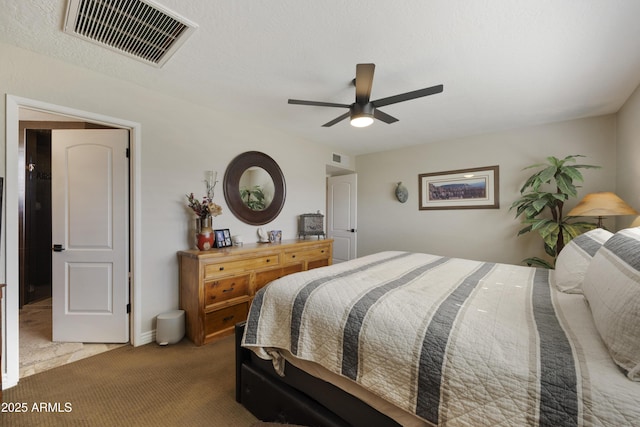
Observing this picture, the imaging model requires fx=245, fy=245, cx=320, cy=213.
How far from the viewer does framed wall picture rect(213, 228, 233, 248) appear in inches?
108

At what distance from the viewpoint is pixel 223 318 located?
2.51 metres

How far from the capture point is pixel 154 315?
2.43 m

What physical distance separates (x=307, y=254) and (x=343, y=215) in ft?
5.62

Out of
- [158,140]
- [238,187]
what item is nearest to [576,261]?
[238,187]

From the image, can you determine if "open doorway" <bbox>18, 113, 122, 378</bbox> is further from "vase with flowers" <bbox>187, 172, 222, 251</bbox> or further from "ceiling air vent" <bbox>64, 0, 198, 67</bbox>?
"ceiling air vent" <bbox>64, 0, 198, 67</bbox>

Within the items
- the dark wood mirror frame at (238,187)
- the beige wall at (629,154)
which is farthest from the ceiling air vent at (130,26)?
the beige wall at (629,154)

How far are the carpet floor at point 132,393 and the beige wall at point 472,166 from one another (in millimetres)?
3417

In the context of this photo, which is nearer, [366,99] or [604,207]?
[366,99]

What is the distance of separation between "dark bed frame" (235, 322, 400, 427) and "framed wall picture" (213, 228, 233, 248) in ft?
4.41

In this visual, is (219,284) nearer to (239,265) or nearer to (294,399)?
(239,265)

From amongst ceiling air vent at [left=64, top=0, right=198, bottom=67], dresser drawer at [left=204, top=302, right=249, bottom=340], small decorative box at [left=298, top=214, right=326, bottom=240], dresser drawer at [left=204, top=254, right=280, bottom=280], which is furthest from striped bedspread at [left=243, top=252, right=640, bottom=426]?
small decorative box at [left=298, top=214, right=326, bottom=240]

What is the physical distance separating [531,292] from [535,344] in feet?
2.56

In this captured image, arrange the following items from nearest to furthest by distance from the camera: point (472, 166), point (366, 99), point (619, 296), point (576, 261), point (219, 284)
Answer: point (619, 296) → point (576, 261) → point (366, 99) → point (219, 284) → point (472, 166)

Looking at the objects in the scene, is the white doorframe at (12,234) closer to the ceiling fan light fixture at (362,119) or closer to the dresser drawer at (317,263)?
the ceiling fan light fixture at (362,119)
